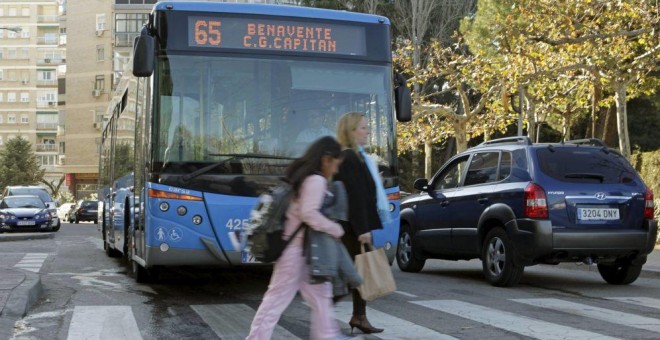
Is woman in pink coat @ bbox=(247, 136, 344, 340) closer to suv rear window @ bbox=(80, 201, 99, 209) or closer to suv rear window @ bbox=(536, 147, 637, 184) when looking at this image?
suv rear window @ bbox=(536, 147, 637, 184)

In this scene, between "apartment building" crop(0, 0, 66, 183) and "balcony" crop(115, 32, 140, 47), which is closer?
"balcony" crop(115, 32, 140, 47)

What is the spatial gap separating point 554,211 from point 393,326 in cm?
347

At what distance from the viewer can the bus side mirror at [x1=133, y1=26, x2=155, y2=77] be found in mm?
9297

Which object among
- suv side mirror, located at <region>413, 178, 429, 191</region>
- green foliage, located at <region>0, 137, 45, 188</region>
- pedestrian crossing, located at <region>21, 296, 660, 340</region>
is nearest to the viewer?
pedestrian crossing, located at <region>21, 296, 660, 340</region>

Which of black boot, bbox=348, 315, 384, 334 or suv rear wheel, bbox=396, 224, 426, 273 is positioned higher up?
suv rear wheel, bbox=396, 224, 426, 273

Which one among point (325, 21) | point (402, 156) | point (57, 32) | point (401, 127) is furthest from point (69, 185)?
point (325, 21)

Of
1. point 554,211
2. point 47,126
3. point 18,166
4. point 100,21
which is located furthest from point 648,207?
point 47,126

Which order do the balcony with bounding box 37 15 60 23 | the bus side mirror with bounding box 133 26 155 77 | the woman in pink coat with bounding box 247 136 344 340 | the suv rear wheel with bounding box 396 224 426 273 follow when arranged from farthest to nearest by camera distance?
1. the balcony with bounding box 37 15 60 23
2. the suv rear wheel with bounding box 396 224 426 273
3. the bus side mirror with bounding box 133 26 155 77
4. the woman in pink coat with bounding box 247 136 344 340

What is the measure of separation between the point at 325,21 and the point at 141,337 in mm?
4439

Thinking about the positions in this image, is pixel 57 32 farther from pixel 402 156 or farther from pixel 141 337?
pixel 141 337

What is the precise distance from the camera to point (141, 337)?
7.50m

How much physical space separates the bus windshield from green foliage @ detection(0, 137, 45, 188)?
86201 mm

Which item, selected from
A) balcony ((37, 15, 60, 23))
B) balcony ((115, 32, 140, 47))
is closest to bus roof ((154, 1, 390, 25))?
balcony ((115, 32, 140, 47))

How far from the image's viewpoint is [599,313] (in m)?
8.99
